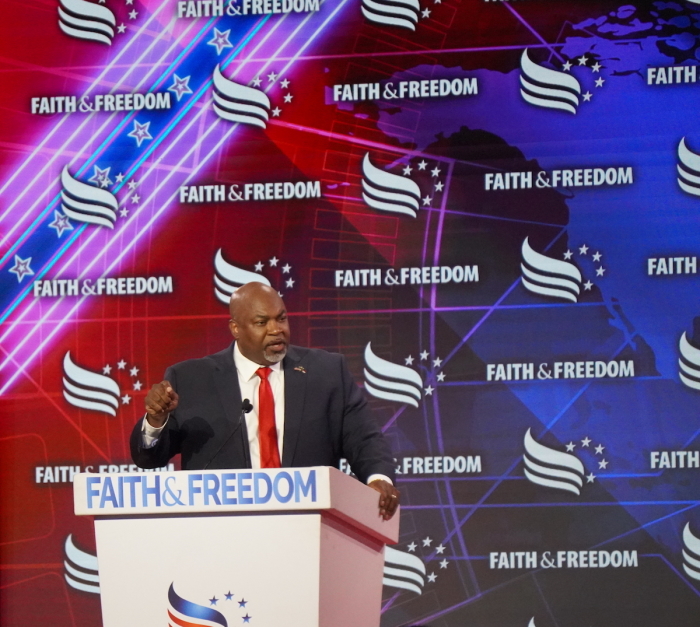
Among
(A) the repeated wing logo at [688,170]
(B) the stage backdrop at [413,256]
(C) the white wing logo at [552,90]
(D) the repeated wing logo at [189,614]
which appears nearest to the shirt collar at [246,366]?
(D) the repeated wing logo at [189,614]

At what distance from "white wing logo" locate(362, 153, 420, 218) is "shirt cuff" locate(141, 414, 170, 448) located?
216cm

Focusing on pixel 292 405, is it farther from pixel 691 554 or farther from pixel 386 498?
pixel 691 554

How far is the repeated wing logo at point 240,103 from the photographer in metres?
4.78

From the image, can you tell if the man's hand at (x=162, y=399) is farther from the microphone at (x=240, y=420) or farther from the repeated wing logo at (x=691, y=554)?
the repeated wing logo at (x=691, y=554)

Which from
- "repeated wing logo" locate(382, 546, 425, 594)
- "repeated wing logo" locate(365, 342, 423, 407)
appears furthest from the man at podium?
"repeated wing logo" locate(382, 546, 425, 594)

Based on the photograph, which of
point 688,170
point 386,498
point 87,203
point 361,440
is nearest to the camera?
point 386,498

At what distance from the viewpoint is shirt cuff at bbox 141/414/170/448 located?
275 centimetres

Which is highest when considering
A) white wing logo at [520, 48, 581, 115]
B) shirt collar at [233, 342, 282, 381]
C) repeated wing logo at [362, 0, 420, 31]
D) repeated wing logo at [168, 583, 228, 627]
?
repeated wing logo at [362, 0, 420, 31]

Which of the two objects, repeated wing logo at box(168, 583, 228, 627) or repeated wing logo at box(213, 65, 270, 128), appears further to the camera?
repeated wing logo at box(213, 65, 270, 128)

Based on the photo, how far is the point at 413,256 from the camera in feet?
15.2

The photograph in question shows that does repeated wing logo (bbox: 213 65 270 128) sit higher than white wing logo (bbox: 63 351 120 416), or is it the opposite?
repeated wing logo (bbox: 213 65 270 128)

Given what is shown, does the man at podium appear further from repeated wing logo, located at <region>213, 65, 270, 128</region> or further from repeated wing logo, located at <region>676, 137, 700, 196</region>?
repeated wing logo, located at <region>676, 137, 700, 196</region>

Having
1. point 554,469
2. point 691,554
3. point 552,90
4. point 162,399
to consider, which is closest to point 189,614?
point 162,399

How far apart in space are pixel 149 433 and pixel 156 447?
61mm
